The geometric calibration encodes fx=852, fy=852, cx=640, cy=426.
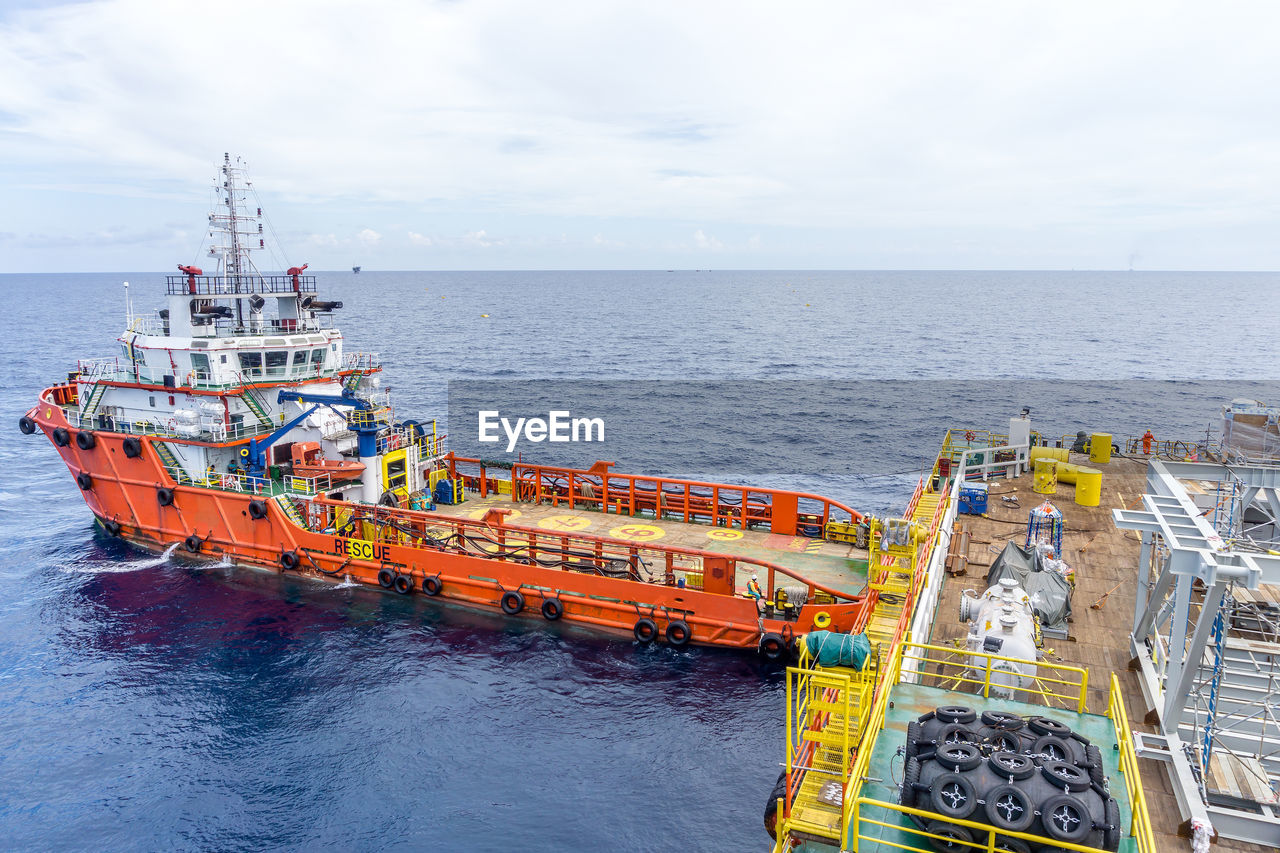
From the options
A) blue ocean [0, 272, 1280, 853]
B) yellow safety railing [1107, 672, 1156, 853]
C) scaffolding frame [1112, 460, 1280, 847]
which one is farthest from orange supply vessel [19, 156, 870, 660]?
yellow safety railing [1107, 672, 1156, 853]

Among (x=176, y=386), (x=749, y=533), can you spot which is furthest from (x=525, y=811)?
(x=176, y=386)

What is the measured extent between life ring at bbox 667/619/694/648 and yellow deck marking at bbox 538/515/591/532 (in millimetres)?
7167

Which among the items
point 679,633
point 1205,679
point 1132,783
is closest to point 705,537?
point 679,633

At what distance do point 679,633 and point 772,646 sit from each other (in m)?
2.97

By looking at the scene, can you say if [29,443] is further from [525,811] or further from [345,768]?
[525,811]

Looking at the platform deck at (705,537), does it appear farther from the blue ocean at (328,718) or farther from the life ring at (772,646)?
the blue ocean at (328,718)

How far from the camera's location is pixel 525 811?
19.7m

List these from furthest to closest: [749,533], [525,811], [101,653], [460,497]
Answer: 1. [460,497]
2. [749,533]
3. [101,653]
4. [525,811]

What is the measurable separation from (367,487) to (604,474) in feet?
30.7

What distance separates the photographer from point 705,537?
105 ft

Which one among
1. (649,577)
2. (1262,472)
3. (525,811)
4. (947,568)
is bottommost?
(525,811)

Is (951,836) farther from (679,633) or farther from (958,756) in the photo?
(679,633)

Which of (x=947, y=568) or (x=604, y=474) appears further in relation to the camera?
(x=604, y=474)

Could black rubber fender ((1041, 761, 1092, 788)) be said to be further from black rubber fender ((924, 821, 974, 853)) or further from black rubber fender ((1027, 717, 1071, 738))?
black rubber fender ((924, 821, 974, 853))
